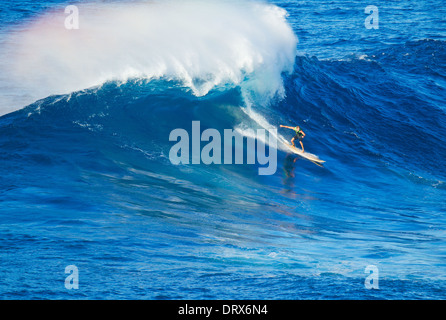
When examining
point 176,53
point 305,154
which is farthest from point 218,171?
point 176,53

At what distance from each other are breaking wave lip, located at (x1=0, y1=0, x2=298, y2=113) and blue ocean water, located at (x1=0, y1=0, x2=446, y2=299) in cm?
9

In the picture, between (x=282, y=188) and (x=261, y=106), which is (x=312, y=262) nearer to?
(x=282, y=188)

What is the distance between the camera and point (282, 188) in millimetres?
14617

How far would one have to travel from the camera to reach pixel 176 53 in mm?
20141

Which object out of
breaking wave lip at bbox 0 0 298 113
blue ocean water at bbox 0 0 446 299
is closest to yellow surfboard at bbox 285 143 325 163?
blue ocean water at bbox 0 0 446 299

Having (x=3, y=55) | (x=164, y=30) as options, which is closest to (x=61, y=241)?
(x=164, y=30)

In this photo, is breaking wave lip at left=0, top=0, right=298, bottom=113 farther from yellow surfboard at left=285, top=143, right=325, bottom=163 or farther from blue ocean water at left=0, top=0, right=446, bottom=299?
yellow surfboard at left=285, top=143, right=325, bottom=163

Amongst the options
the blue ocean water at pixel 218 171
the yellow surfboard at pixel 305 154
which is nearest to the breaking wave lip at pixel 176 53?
the blue ocean water at pixel 218 171

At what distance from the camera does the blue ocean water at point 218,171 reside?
9.23 metres

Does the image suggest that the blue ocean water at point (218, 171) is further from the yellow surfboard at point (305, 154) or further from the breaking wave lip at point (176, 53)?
the yellow surfboard at point (305, 154)

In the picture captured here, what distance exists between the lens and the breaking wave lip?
19609 millimetres

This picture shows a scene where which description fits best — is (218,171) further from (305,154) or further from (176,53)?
(176,53)

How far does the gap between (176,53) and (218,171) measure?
699 centimetres
